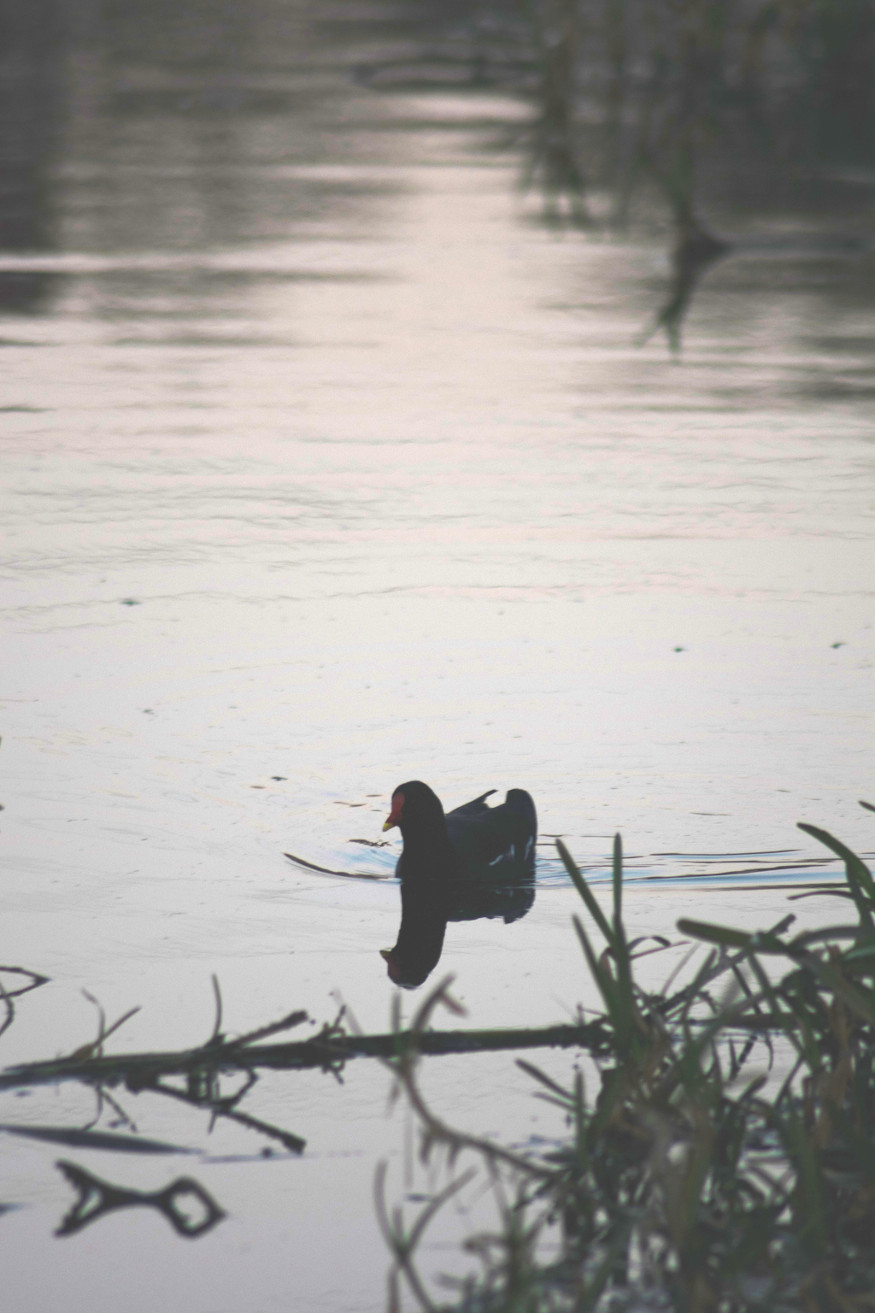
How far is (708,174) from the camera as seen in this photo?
832 inches

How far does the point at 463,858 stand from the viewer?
6996mm

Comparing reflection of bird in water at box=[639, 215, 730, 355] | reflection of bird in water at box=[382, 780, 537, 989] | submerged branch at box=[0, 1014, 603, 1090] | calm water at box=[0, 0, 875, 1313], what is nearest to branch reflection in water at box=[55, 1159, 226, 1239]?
calm water at box=[0, 0, 875, 1313]

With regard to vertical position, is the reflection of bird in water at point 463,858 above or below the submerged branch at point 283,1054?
below

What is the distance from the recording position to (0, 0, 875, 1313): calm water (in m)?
5.04

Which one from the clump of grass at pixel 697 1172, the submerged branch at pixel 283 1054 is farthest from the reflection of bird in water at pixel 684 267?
the clump of grass at pixel 697 1172

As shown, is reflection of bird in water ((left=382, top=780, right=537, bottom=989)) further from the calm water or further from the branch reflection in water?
the branch reflection in water

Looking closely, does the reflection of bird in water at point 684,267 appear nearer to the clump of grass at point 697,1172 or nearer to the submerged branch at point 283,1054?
the submerged branch at point 283,1054

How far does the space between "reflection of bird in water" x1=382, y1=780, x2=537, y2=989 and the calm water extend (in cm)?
12

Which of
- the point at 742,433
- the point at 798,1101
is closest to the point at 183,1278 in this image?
the point at 798,1101

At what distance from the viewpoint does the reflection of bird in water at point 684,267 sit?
14469 mm

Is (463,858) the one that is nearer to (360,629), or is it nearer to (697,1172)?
(360,629)

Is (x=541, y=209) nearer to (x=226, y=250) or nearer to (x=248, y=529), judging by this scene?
(x=226, y=250)

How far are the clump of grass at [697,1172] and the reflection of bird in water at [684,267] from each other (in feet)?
32.5

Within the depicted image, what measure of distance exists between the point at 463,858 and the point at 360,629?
6.96 ft
